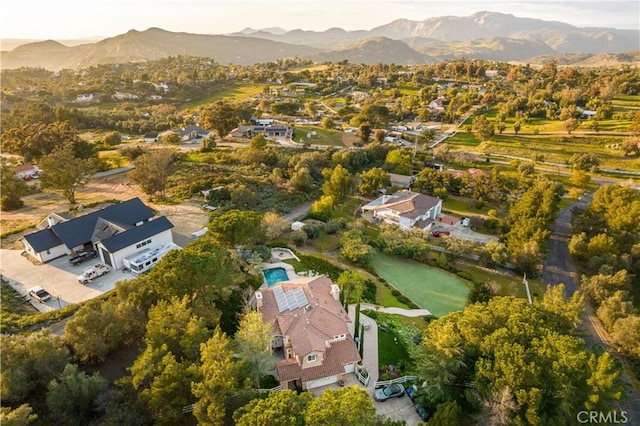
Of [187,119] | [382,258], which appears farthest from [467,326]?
[187,119]

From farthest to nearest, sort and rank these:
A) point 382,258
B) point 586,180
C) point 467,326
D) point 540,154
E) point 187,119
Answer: point 187,119, point 540,154, point 586,180, point 382,258, point 467,326

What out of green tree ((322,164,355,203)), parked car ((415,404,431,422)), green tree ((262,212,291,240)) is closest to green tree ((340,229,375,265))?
green tree ((262,212,291,240))

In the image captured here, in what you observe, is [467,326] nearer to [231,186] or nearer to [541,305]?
[541,305]

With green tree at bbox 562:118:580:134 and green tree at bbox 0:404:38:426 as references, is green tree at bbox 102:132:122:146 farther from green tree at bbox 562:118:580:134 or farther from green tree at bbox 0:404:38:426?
green tree at bbox 562:118:580:134

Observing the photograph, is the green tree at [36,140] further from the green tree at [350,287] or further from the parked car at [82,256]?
the green tree at [350,287]

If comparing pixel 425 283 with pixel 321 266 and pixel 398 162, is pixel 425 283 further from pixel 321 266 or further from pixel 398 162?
pixel 398 162

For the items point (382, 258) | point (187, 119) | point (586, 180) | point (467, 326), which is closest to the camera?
point (467, 326)

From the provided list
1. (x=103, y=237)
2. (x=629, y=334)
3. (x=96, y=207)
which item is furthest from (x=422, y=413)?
(x=96, y=207)
